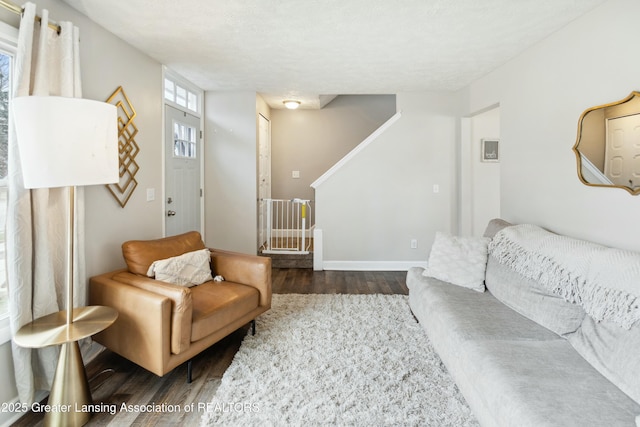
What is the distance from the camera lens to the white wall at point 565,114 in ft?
6.51

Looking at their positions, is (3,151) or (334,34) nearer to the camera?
(3,151)

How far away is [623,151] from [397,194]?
8.77 feet

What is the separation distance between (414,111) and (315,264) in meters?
2.56

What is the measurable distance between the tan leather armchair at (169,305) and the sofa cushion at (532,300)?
5.81 feet

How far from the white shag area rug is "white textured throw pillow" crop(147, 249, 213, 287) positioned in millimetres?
660

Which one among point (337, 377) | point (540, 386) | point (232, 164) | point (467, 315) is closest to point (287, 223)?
point (232, 164)

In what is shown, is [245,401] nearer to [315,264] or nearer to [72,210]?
[72,210]

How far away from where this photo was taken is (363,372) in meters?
2.09

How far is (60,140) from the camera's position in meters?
1.51

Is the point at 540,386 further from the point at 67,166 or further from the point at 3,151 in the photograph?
the point at 3,151

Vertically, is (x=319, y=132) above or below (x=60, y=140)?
above

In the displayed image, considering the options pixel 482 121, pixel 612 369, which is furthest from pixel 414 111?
pixel 612 369

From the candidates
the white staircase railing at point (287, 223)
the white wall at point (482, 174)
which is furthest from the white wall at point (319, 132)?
the white wall at point (482, 174)

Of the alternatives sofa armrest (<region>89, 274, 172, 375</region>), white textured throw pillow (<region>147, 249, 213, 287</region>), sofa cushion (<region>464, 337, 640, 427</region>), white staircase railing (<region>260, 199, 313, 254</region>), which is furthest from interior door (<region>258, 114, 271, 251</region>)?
sofa cushion (<region>464, 337, 640, 427</region>)
